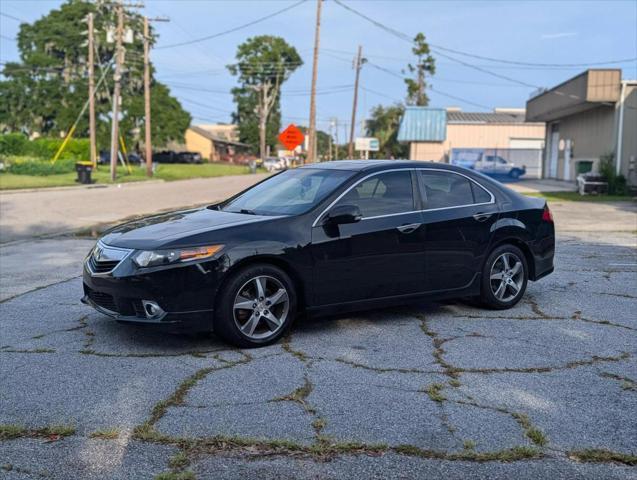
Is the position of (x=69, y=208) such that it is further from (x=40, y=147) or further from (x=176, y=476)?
(x=40, y=147)

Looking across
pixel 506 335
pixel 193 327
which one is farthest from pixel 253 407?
pixel 506 335

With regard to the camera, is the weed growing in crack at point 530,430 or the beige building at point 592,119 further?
the beige building at point 592,119

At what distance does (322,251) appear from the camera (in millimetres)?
6062

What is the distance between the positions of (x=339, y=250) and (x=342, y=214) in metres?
0.31

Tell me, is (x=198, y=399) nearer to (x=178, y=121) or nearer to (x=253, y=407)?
(x=253, y=407)

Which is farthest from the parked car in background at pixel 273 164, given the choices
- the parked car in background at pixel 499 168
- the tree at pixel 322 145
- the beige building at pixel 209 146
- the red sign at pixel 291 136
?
the tree at pixel 322 145

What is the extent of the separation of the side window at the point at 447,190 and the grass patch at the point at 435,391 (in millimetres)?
2323

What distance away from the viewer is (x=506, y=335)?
20.7ft

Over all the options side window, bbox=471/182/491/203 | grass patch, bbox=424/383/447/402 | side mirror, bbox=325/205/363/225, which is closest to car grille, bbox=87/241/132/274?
side mirror, bbox=325/205/363/225

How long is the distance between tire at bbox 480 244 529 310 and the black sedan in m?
0.01

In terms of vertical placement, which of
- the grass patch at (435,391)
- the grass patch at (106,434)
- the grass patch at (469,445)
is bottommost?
the grass patch at (106,434)

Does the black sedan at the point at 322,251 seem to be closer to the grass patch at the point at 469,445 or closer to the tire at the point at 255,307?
the tire at the point at 255,307

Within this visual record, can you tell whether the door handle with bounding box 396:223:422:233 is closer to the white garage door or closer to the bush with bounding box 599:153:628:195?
the bush with bounding box 599:153:628:195

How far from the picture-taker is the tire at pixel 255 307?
18.5ft
